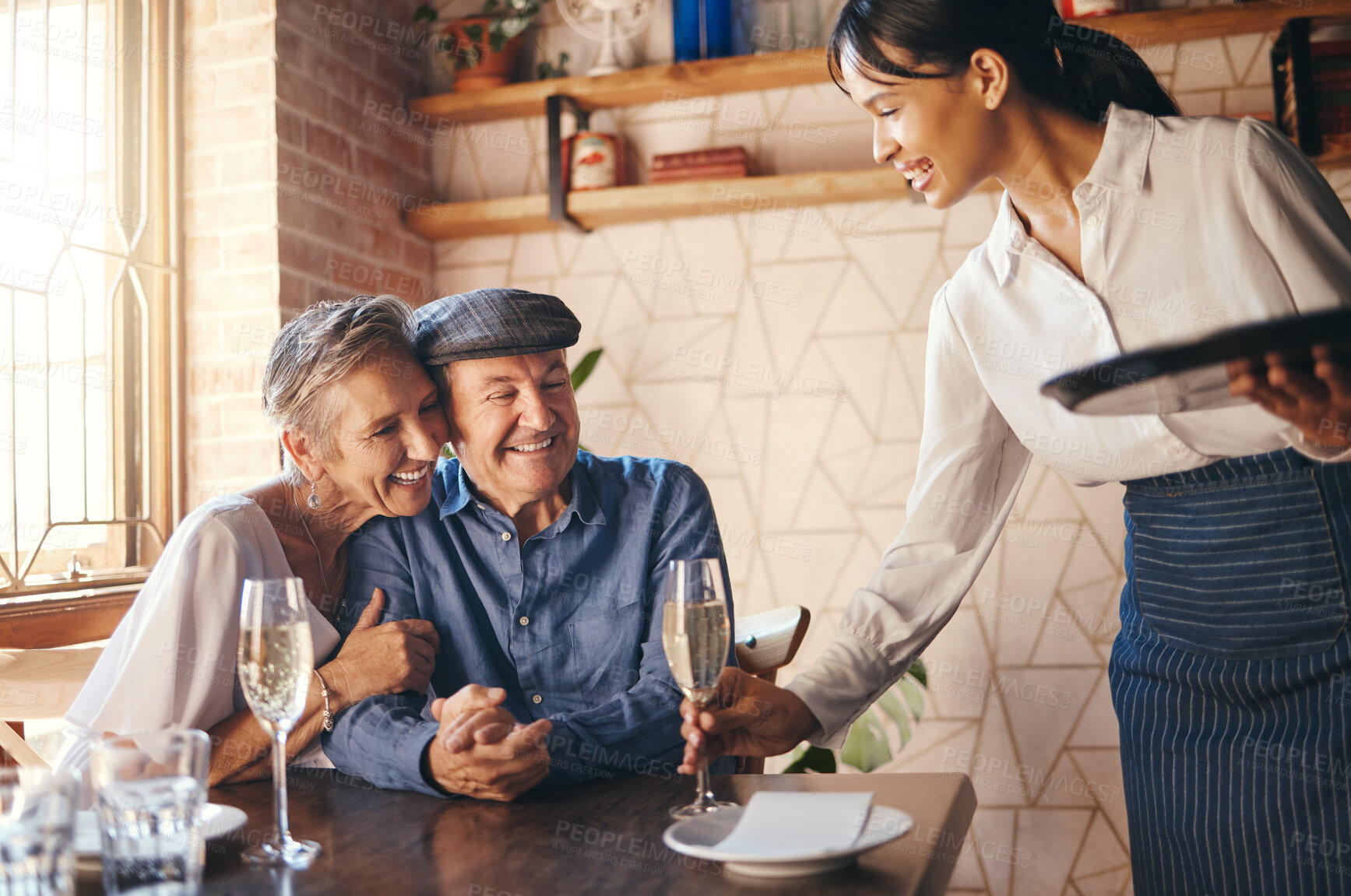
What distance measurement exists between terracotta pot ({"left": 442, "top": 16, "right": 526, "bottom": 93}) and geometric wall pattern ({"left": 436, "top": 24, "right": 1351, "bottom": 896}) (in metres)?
0.19

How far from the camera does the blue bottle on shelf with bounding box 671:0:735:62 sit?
3.19 m

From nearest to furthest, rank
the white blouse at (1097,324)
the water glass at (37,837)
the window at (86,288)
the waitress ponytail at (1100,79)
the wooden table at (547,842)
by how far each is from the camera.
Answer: the water glass at (37,837), the wooden table at (547,842), the white blouse at (1097,324), the waitress ponytail at (1100,79), the window at (86,288)

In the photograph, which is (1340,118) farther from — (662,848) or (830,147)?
(662,848)

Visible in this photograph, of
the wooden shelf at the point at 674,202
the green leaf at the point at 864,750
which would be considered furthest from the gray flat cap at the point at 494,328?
the green leaf at the point at 864,750

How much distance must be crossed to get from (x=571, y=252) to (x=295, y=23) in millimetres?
1025

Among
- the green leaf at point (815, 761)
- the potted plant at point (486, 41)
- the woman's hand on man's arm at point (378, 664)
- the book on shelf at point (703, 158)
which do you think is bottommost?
the green leaf at point (815, 761)

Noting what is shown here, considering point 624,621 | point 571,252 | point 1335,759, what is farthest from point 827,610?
point 1335,759

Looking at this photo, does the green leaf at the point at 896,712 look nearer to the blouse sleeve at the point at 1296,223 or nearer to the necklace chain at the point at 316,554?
the necklace chain at the point at 316,554

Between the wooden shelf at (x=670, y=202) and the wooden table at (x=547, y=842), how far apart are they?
208 cm

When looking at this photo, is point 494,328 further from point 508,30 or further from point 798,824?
point 508,30

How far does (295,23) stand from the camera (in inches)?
113

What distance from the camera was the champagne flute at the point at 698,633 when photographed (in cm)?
113

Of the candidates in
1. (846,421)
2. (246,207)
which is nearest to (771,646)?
(846,421)

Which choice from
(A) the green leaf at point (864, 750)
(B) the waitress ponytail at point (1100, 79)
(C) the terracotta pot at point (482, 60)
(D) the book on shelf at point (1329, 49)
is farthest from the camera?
(C) the terracotta pot at point (482, 60)
